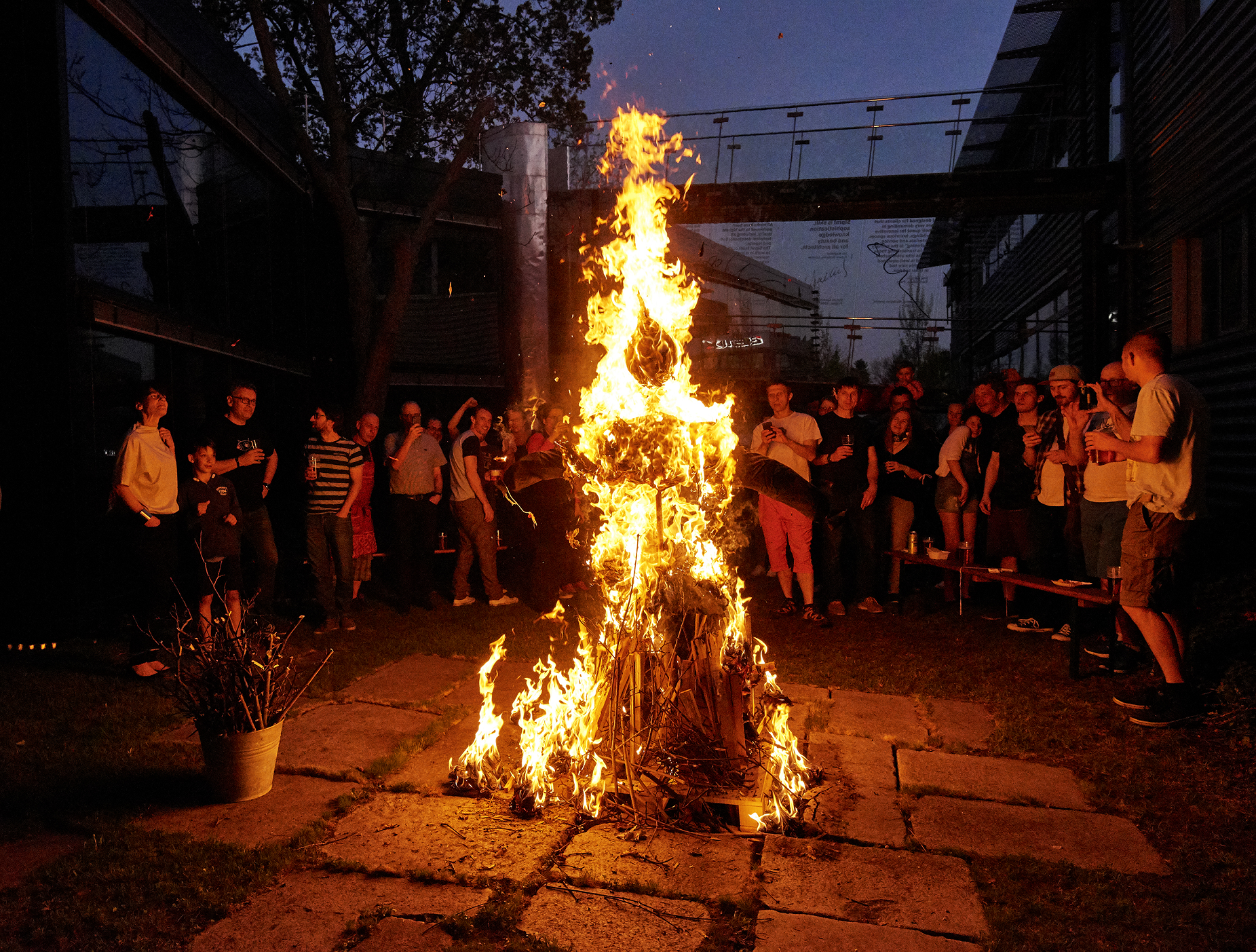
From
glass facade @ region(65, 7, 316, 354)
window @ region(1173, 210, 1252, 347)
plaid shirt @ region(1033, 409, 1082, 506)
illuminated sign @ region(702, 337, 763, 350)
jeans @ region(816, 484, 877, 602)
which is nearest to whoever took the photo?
plaid shirt @ region(1033, 409, 1082, 506)

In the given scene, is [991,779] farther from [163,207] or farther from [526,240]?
[526,240]

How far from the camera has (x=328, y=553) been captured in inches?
307

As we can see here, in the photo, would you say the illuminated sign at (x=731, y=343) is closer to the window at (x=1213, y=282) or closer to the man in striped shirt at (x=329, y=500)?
the window at (x=1213, y=282)

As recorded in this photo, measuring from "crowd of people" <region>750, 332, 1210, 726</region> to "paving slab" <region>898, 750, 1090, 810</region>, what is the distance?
45.3 inches

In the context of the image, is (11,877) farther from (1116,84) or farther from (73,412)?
(1116,84)

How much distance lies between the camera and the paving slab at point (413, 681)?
5.68 m

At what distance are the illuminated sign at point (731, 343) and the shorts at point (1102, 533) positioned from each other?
1459 cm

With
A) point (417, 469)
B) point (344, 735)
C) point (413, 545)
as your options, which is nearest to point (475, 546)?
point (413, 545)

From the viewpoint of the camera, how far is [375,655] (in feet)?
22.2

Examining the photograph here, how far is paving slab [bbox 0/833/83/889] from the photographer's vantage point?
338 cm

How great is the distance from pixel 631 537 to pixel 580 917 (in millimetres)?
1921


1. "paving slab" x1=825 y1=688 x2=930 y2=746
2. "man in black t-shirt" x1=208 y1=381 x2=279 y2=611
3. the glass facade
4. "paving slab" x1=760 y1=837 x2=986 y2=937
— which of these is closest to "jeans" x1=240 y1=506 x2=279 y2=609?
"man in black t-shirt" x1=208 y1=381 x2=279 y2=611

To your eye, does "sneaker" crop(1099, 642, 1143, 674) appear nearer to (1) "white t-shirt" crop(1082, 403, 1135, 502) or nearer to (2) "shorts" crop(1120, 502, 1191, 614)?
(1) "white t-shirt" crop(1082, 403, 1135, 502)

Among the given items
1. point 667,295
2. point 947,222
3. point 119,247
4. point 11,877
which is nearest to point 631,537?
point 667,295
